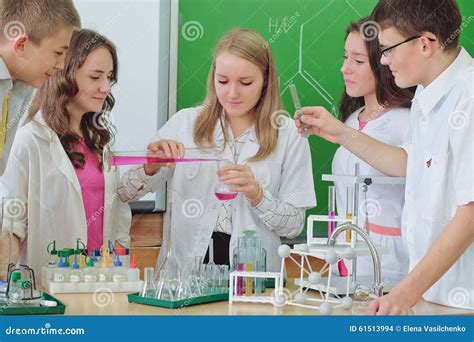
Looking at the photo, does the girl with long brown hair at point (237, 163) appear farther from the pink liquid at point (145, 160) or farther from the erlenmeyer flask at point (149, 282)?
the erlenmeyer flask at point (149, 282)

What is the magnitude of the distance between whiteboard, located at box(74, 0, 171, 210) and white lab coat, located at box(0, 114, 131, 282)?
68cm

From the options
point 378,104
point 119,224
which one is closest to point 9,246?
point 119,224

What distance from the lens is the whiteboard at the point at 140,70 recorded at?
11.6 ft

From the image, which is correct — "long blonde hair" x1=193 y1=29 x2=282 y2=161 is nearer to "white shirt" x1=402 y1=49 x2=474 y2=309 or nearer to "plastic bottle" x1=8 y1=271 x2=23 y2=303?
"white shirt" x1=402 y1=49 x2=474 y2=309

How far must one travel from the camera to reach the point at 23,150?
2.74m

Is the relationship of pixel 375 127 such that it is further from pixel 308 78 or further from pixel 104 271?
pixel 104 271

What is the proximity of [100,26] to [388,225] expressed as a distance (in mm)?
1389

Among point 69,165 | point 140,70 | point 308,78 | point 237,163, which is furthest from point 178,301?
point 308,78

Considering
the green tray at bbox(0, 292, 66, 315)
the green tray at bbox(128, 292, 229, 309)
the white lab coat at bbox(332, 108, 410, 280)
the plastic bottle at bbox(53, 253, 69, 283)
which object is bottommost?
the green tray at bbox(0, 292, 66, 315)

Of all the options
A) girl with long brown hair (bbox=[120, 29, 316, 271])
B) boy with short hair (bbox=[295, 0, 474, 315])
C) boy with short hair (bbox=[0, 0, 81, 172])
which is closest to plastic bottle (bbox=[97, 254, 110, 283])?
girl with long brown hair (bbox=[120, 29, 316, 271])

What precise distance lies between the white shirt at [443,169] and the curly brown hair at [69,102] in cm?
108

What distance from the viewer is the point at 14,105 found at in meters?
2.78

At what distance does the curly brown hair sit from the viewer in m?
2.87

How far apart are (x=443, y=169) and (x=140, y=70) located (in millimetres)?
1642
